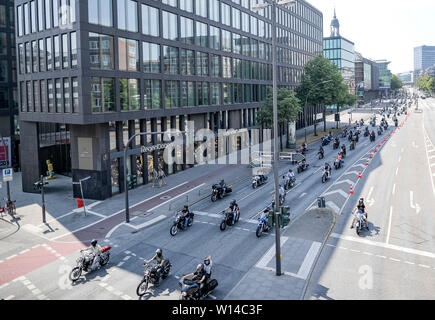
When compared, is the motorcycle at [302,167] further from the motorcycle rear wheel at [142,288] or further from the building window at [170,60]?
the motorcycle rear wheel at [142,288]

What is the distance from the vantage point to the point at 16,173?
46500 mm

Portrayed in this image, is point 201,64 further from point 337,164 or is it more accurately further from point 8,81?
point 8,81

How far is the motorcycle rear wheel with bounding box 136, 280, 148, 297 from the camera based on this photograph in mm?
15016

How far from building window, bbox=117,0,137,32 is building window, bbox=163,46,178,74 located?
4.70 m

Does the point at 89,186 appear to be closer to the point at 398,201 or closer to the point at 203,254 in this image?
the point at 203,254

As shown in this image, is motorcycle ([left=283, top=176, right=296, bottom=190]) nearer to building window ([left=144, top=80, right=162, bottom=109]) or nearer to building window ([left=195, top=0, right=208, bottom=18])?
building window ([left=144, top=80, right=162, bottom=109])

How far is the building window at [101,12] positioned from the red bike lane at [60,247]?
45.7ft

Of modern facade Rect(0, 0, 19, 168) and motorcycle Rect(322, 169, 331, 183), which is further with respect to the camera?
modern facade Rect(0, 0, 19, 168)

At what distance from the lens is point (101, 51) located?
1194 inches

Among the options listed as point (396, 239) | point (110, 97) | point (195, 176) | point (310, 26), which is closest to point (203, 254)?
point (396, 239)

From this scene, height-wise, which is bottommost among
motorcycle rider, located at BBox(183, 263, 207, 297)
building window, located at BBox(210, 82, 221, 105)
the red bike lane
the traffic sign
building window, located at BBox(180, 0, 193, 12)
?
the red bike lane

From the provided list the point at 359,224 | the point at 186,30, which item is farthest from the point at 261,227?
the point at 186,30

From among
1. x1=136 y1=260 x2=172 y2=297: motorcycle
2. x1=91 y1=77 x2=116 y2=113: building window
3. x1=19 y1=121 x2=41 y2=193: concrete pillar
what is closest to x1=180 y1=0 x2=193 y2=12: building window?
x1=91 y1=77 x2=116 y2=113: building window
